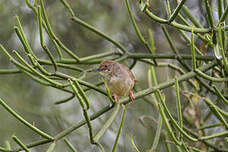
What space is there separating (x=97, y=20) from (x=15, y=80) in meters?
1.40

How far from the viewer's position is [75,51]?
15.9 feet

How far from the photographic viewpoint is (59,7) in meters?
4.80

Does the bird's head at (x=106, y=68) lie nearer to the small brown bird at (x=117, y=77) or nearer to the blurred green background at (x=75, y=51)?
the small brown bird at (x=117, y=77)

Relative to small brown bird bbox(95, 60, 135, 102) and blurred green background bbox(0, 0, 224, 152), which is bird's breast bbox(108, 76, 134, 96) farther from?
blurred green background bbox(0, 0, 224, 152)

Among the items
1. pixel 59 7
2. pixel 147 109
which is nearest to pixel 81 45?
pixel 59 7

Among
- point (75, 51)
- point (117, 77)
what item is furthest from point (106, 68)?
point (75, 51)

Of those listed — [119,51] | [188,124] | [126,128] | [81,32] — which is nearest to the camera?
[119,51]

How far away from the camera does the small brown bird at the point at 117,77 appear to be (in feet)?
9.40

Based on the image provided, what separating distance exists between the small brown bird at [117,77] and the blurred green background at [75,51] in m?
1.50

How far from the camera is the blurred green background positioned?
14.9ft

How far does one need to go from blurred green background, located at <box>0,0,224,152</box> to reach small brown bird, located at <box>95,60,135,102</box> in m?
1.50

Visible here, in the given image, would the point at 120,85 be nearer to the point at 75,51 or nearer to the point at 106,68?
the point at 106,68

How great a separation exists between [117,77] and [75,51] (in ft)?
6.47

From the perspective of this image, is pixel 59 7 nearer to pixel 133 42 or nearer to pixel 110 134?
pixel 133 42
